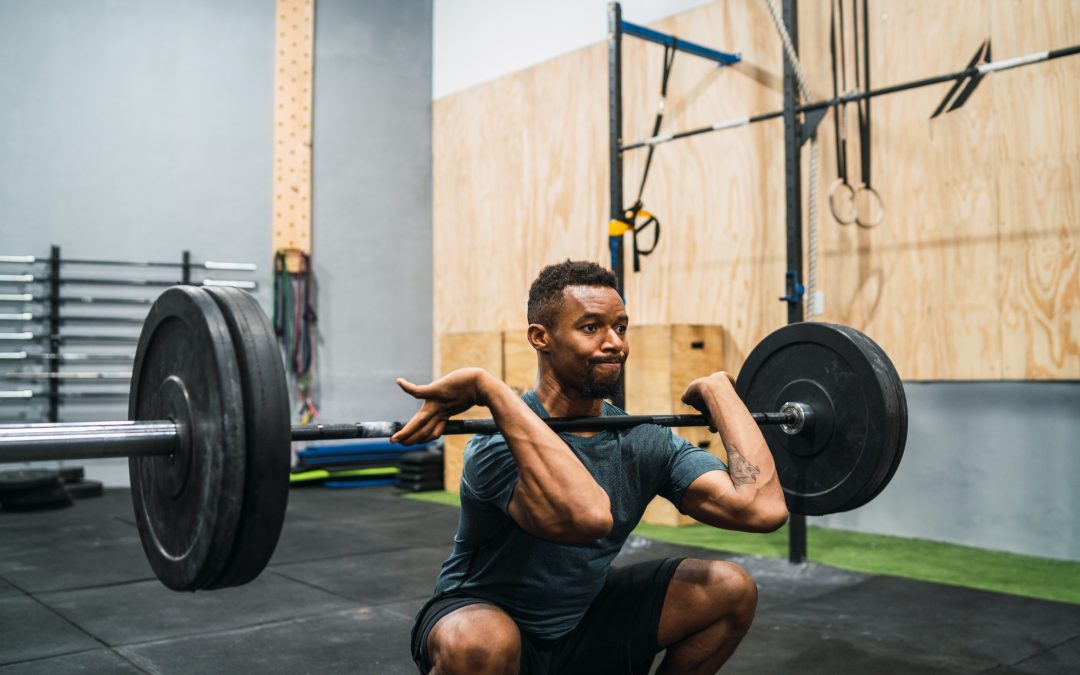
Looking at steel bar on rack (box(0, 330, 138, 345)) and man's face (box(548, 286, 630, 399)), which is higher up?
steel bar on rack (box(0, 330, 138, 345))

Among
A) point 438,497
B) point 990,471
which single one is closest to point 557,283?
point 990,471

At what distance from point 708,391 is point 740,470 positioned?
0.18 m

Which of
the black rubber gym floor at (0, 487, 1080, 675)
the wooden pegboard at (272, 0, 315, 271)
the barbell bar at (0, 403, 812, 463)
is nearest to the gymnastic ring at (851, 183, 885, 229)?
the black rubber gym floor at (0, 487, 1080, 675)

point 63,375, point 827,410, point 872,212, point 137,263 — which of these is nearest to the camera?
point 827,410

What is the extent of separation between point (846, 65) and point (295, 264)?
350cm

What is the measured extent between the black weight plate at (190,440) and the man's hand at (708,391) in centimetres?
86

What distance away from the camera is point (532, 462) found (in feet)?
4.42

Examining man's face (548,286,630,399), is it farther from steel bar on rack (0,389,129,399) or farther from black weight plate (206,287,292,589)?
steel bar on rack (0,389,129,399)

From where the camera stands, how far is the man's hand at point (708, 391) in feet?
5.53

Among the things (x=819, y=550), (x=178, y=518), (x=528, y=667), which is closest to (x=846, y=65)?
(x=819, y=550)

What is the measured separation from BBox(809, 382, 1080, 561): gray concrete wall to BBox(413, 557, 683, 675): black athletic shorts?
251 centimetres

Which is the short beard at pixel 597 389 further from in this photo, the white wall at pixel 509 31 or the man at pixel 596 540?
the white wall at pixel 509 31

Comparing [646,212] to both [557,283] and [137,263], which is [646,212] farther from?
[137,263]

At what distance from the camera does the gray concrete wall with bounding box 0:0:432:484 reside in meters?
5.27
